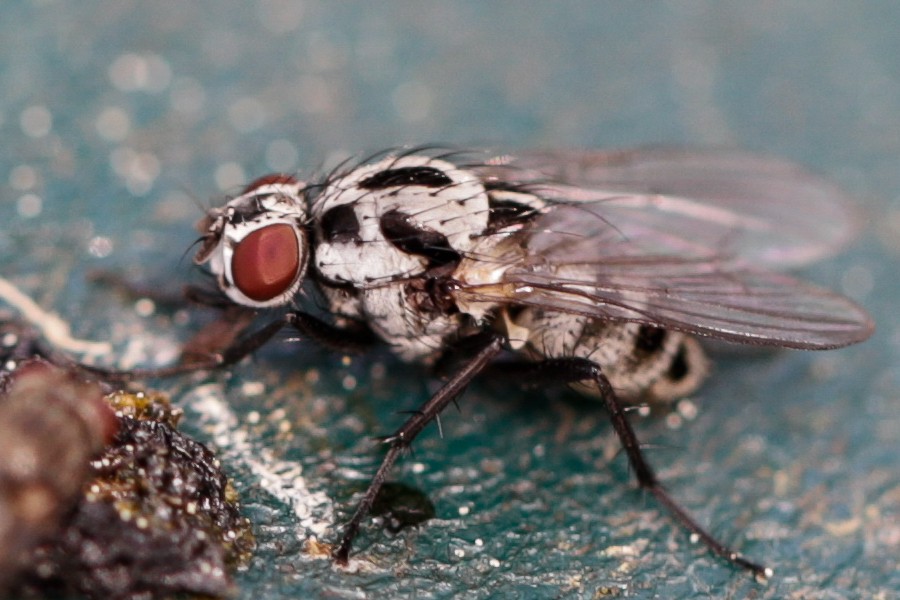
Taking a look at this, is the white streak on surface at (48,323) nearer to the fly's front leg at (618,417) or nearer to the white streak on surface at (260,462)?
the white streak on surface at (260,462)

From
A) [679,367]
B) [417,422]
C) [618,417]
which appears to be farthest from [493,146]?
[417,422]

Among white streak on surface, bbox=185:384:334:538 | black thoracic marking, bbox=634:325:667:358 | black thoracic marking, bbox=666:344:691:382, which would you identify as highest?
black thoracic marking, bbox=634:325:667:358

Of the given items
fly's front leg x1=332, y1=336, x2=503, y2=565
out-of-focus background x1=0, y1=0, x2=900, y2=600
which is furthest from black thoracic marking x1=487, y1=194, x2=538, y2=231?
out-of-focus background x1=0, y1=0, x2=900, y2=600

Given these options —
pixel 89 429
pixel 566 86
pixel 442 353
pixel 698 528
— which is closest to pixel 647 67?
pixel 566 86

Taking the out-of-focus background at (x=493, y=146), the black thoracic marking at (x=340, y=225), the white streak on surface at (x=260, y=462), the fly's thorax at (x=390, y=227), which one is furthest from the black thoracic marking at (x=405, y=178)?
the white streak on surface at (x=260, y=462)

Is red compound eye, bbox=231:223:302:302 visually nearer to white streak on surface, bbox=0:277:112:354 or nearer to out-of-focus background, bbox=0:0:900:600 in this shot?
out-of-focus background, bbox=0:0:900:600

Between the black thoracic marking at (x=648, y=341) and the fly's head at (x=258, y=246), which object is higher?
the fly's head at (x=258, y=246)

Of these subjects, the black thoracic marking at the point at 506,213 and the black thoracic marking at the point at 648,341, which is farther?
the black thoracic marking at the point at 648,341

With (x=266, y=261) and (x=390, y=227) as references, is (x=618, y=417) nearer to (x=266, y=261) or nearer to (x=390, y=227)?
(x=390, y=227)
